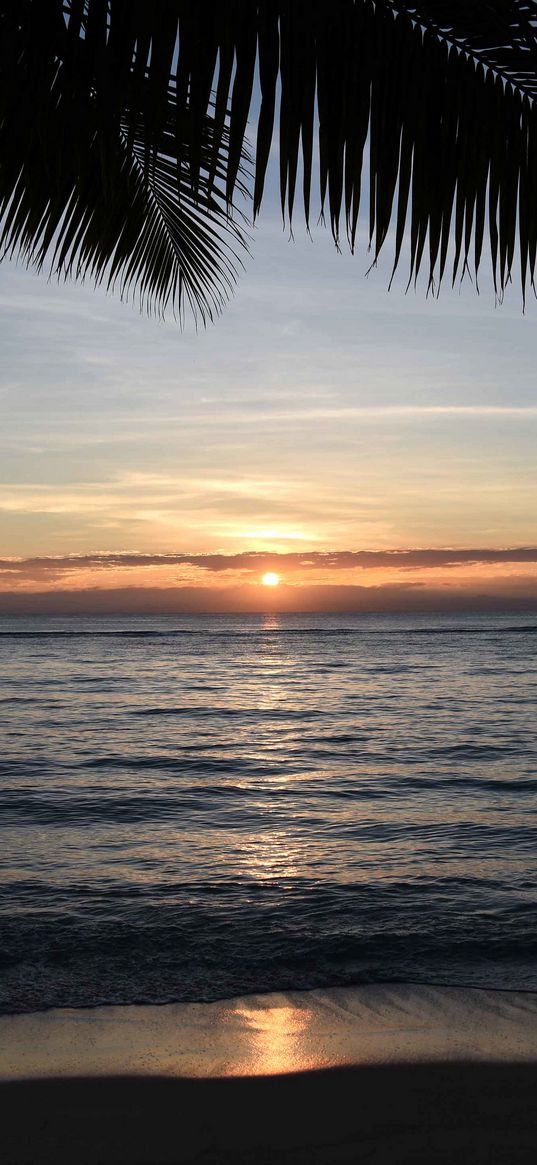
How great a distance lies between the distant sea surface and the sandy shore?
1.31 ft

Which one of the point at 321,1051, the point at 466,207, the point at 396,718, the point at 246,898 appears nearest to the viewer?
the point at 466,207

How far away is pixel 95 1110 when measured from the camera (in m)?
3.64

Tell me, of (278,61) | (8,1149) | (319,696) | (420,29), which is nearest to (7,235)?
(278,61)

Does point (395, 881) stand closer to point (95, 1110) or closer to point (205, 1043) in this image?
point (205, 1043)

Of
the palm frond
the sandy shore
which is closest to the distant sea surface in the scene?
the sandy shore

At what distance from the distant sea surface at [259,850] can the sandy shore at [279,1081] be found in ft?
1.31

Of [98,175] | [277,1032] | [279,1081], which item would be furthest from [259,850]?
[98,175]

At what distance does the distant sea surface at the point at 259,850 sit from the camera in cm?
559

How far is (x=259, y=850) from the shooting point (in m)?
8.45

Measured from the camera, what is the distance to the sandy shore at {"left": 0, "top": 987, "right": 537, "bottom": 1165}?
334 centimetres

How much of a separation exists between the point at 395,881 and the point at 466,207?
6.36 metres

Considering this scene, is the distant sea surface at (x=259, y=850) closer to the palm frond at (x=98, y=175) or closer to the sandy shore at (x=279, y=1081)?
the sandy shore at (x=279, y=1081)

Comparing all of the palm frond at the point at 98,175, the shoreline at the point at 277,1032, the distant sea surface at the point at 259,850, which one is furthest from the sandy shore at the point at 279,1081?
the palm frond at the point at 98,175

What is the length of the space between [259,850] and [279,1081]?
179 inches
